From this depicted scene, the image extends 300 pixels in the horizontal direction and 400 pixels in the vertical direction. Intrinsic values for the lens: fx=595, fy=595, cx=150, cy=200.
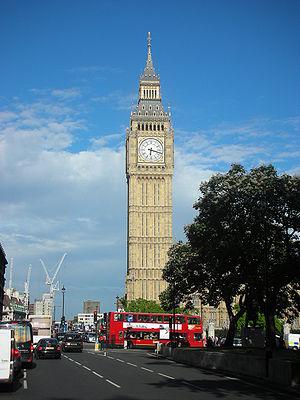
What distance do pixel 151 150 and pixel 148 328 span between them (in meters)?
84.0

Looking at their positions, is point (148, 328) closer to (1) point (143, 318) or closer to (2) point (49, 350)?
(1) point (143, 318)

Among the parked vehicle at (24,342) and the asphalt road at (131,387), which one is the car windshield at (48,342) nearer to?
the parked vehicle at (24,342)

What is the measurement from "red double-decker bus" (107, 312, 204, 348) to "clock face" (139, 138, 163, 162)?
80559mm

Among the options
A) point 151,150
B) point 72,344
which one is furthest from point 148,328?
point 151,150

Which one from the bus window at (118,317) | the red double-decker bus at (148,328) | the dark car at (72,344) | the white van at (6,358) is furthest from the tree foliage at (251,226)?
Answer: the bus window at (118,317)

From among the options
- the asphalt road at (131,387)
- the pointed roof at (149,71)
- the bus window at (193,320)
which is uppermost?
the pointed roof at (149,71)

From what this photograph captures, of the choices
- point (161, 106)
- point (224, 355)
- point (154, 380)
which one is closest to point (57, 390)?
point (154, 380)

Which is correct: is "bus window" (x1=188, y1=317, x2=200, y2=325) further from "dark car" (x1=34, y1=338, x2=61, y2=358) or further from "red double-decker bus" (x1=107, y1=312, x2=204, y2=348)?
"dark car" (x1=34, y1=338, x2=61, y2=358)

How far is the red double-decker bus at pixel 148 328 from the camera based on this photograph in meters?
70.6

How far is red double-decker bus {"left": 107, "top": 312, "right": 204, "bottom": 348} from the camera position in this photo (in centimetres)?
7056


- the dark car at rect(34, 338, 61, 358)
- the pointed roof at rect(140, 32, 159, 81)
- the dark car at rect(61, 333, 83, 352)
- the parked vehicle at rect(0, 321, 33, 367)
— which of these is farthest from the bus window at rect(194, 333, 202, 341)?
the pointed roof at rect(140, 32, 159, 81)

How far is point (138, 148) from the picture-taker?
151 meters

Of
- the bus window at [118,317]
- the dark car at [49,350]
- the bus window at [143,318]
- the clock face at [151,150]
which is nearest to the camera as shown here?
the dark car at [49,350]

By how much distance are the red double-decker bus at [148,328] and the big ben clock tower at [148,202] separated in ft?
231
